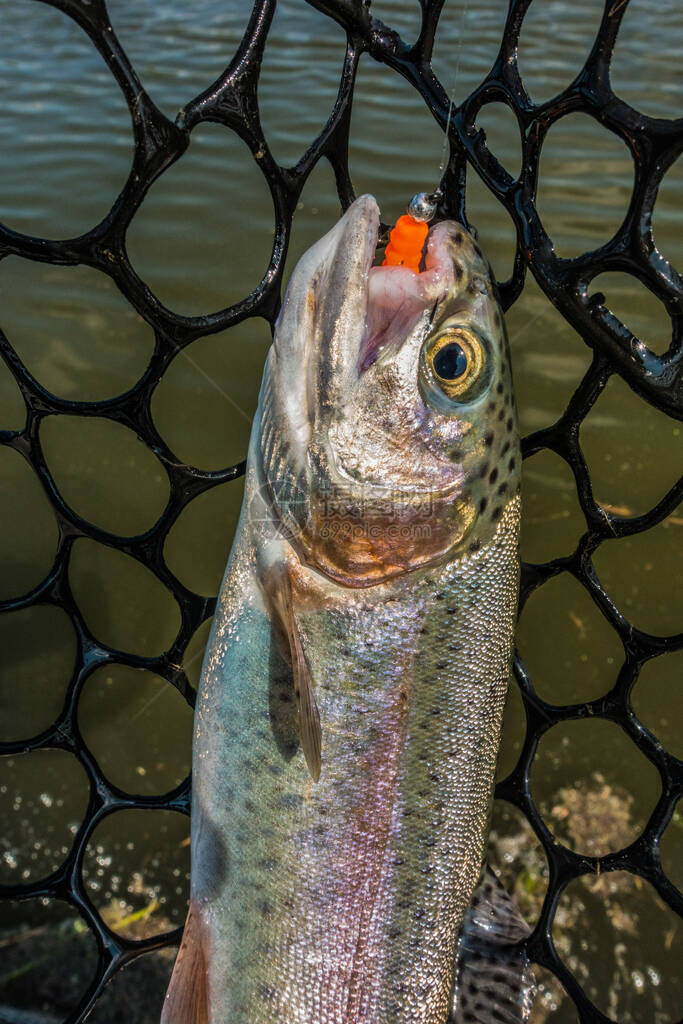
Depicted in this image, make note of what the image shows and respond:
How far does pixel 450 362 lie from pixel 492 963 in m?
1.42

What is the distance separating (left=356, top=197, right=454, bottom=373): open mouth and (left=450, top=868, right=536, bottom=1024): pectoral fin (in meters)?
1.27

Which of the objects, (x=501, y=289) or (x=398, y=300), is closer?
(x=398, y=300)

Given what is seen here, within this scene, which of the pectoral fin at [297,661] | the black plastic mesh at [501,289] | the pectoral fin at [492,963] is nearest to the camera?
the pectoral fin at [297,661]

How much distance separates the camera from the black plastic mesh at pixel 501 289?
1.64 m

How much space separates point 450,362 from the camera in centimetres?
157

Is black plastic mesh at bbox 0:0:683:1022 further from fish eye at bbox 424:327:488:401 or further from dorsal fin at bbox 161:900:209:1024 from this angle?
dorsal fin at bbox 161:900:209:1024

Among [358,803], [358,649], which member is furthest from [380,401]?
[358,803]

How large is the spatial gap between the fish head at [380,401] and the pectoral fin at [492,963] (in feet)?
2.86

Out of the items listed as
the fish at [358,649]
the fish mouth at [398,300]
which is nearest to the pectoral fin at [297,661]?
the fish at [358,649]

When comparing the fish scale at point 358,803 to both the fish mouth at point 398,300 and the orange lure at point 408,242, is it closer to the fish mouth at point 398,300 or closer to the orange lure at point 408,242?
the fish mouth at point 398,300

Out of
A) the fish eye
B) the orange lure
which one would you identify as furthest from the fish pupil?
the orange lure

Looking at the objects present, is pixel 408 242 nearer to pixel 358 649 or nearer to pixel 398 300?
pixel 398 300

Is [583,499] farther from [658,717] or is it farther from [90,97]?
[90,97]

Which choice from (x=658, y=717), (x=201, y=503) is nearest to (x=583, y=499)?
(x=658, y=717)
